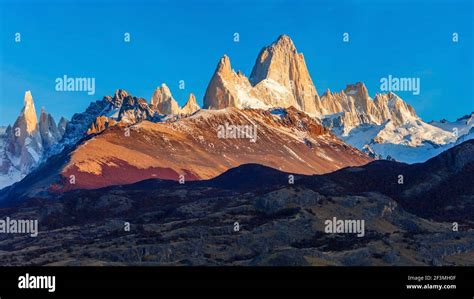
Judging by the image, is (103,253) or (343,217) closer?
(103,253)
